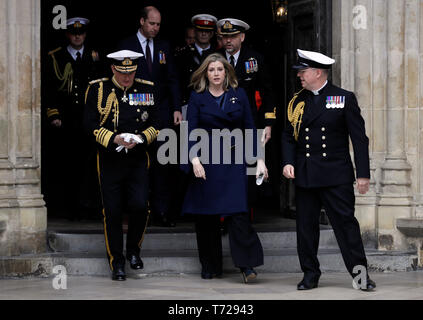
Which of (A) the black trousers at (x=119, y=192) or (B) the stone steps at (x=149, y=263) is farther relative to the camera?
(B) the stone steps at (x=149, y=263)

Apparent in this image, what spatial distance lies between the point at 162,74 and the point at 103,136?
1.64 metres

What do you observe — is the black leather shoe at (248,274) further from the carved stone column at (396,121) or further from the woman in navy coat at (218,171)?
the carved stone column at (396,121)

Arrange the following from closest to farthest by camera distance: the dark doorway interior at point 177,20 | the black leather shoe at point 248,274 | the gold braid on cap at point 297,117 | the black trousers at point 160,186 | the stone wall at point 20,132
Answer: the gold braid on cap at point 297,117
the black leather shoe at point 248,274
the stone wall at point 20,132
the black trousers at point 160,186
the dark doorway interior at point 177,20

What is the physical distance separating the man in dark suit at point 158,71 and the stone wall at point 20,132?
945 millimetres

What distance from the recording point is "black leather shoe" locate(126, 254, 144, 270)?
9.71 metres

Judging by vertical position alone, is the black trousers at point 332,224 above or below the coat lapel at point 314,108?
below

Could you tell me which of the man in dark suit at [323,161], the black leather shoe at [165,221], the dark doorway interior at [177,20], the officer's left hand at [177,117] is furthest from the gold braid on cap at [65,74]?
the man in dark suit at [323,161]

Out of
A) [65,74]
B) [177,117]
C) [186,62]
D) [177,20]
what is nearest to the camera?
[177,117]

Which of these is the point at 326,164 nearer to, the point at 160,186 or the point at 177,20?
the point at 160,186

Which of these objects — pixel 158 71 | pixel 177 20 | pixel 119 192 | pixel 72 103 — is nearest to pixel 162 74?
pixel 158 71

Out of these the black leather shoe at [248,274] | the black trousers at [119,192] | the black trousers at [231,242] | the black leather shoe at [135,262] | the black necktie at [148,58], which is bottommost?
the black leather shoe at [248,274]

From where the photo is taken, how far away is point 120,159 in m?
9.66

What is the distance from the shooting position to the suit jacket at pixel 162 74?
10883mm

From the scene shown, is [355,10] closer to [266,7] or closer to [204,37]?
[204,37]
